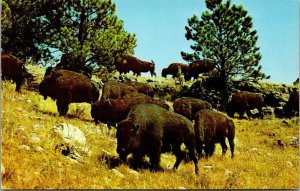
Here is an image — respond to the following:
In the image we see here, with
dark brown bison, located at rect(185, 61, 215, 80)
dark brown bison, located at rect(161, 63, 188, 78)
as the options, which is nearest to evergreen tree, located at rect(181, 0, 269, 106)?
dark brown bison, located at rect(185, 61, 215, 80)

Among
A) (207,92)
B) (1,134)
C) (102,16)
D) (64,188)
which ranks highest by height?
(102,16)

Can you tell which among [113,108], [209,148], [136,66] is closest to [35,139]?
[113,108]

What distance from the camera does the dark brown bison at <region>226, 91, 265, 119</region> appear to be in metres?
18.9

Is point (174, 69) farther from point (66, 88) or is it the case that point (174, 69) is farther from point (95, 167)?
point (95, 167)

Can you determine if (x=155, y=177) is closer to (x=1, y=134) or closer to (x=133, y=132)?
(x=133, y=132)

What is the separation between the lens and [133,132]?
640 cm

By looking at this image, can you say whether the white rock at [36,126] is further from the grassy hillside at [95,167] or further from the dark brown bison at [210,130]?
the dark brown bison at [210,130]

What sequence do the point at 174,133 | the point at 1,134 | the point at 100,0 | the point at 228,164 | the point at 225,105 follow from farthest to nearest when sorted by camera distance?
the point at 225,105 < the point at 100,0 < the point at 228,164 < the point at 174,133 < the point at 1,134

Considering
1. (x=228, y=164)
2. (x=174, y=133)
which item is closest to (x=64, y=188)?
(x=174, y=133)

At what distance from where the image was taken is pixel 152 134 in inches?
267

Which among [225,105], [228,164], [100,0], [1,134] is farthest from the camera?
[225,105]

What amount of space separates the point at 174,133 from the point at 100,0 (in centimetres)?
849

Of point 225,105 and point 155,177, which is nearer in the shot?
point 155,177

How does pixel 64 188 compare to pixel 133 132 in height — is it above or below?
below
